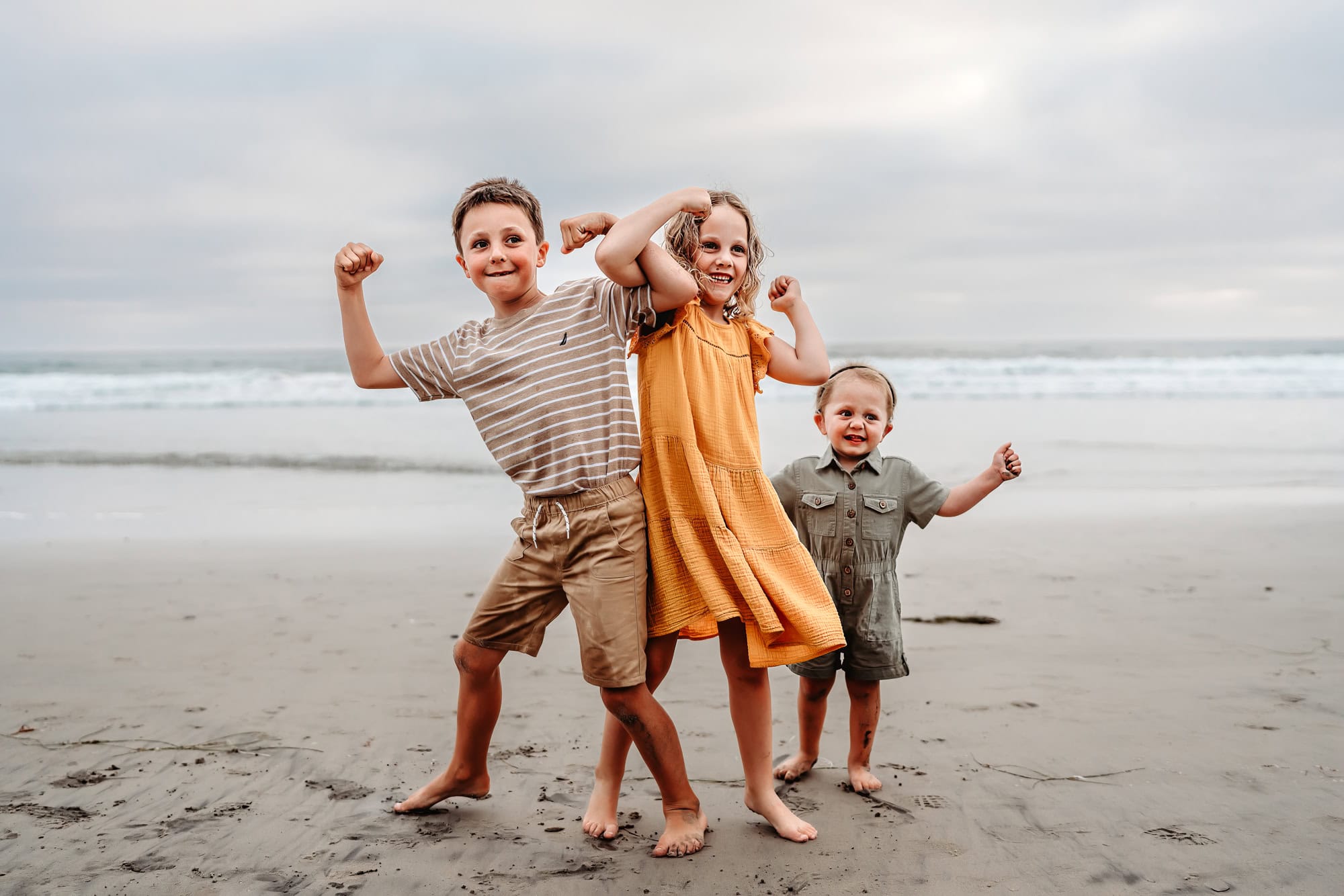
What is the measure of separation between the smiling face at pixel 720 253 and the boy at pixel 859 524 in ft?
1.99

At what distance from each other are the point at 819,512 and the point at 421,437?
11055mm

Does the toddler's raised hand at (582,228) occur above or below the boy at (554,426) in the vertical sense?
above

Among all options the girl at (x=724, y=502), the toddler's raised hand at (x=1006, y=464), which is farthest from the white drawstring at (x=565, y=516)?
the toddler's raised hand at (x=1006, y=464)

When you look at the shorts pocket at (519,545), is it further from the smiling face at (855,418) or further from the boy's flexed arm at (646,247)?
the smiling face at (855,418)

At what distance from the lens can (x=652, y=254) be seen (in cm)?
259

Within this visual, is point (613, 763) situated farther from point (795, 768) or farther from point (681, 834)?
point (795, 768)

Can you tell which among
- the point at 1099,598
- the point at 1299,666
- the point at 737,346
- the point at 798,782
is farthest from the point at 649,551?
the point at 1099,598

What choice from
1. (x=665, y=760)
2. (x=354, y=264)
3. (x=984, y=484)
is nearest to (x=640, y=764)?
(x=665, y=760)

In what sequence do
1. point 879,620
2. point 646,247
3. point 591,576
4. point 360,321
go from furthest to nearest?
1. point 879,620
2. point 360,321
3. point 591,576
4. point 646,247

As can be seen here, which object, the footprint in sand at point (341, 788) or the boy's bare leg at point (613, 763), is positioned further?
the footprint in sand at point (341, 788)

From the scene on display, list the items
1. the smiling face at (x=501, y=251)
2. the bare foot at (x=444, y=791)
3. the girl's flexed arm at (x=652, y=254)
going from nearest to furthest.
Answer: the girl's flexed arm at (x=652, y=254) < the smiling face at (x=501, y=251) < the bare foot at (x=444, y=791)

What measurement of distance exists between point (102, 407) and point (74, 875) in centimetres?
1791

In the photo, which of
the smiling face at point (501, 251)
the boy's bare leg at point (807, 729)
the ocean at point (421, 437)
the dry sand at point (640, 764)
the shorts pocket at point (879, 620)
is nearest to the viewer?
the dry sand at point (640, 764)

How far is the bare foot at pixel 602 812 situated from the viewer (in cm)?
291
